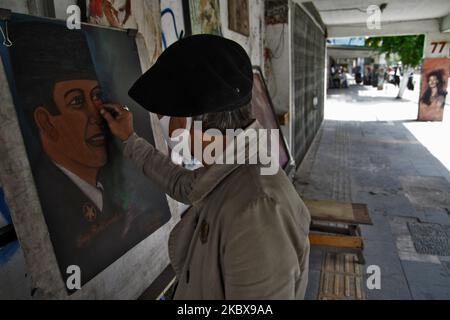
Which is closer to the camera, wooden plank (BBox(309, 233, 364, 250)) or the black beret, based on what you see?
the black beret

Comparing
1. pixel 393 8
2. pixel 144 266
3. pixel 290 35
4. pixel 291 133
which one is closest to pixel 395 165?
pixel 291 133

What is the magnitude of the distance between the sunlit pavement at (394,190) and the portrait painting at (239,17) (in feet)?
8.16

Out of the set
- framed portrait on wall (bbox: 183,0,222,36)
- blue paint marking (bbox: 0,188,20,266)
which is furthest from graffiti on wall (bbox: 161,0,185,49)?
blue paint marking (bbox: 0,188,20,266)

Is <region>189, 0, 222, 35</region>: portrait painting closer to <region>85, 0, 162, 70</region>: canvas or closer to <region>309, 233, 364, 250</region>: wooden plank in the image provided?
<region>85, 0, 162, 70</region>: canvas

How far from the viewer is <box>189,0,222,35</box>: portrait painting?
2607 mm

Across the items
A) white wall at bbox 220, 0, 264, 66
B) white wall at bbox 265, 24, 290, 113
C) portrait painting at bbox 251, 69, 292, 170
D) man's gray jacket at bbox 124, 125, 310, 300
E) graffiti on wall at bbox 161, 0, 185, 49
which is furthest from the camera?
white wall at bbox 265, 24, 290, 113

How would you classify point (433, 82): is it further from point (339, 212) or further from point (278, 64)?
point (339, 212)

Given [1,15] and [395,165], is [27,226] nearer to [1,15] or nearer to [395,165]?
[1,15]

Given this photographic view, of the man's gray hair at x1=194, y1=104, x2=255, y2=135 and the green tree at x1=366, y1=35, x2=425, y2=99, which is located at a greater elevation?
the green tree at x1=366, y1=35, x2=425, y2=99

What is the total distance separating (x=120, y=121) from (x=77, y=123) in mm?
204

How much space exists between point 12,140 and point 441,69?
41.6 ft

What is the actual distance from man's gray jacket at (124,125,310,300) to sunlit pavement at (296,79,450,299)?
2169 millimetres

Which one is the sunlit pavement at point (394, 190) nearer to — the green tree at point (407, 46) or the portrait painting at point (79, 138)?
the portrait painting at point (79, 138)
